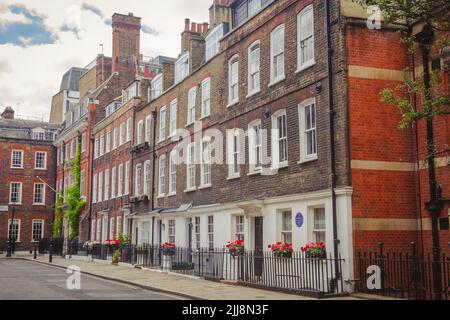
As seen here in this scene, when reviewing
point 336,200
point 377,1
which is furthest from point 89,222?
point 377,1

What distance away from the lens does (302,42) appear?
18672mm

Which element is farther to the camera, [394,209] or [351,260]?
[394,209]

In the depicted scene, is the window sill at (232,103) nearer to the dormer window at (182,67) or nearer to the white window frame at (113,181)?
the dormer window at (182,67)

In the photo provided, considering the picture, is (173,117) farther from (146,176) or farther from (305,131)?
(305,131)

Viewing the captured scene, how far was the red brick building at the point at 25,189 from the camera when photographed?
5441 cm

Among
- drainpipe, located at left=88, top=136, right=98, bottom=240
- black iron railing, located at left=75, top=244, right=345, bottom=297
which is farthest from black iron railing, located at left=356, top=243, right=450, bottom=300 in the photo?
drainpipe, located at left=88, top=136, right=98, bottom=240

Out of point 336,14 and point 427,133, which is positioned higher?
point 336,14

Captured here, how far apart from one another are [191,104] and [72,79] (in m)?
51.6

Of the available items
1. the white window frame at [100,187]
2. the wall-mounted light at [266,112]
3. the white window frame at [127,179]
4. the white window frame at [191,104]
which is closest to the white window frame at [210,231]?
the white window frame at [191,104]

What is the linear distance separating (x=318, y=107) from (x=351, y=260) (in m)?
4.90

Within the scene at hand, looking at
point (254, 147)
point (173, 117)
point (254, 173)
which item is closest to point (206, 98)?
point (173, 117)
